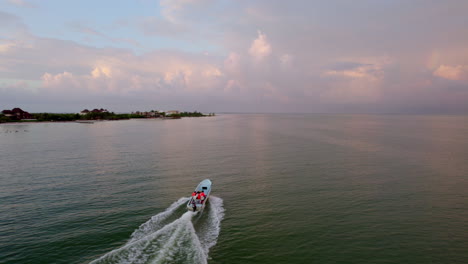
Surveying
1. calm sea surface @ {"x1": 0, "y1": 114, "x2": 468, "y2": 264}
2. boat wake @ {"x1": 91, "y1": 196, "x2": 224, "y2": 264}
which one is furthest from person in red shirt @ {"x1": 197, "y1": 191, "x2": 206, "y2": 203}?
calm sea surface @ {"x1": 0, "y1": 114, "x2": 468, "y2": 264}

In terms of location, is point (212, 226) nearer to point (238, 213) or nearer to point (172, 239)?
point (238, 213)

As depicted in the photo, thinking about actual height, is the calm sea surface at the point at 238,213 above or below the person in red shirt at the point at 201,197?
below

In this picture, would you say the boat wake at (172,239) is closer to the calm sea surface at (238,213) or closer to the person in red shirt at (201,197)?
the calm sea surface at (238,213)

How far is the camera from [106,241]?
16984 millimetres

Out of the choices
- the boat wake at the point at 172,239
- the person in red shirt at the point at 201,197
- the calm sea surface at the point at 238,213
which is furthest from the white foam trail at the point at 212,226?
the person in red shirt at the point at 201,197

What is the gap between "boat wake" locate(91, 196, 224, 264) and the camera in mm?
15094

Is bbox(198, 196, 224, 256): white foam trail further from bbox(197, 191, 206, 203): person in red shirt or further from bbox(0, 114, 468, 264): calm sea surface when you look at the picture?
bbox(197, 191, 206, 203): person in red shirt

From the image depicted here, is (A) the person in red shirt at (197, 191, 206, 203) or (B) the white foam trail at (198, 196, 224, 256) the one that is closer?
(B) the white foam trail at (198, 196, 224, 256)

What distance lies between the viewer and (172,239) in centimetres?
1706

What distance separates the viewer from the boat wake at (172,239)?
15.1 metres

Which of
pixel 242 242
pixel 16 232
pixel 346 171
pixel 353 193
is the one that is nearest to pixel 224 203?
pixel 242 242

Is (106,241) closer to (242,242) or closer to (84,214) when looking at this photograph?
(84,214)

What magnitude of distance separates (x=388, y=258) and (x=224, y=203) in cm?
1398

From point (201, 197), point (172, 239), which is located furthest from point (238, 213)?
point (172, 239)
